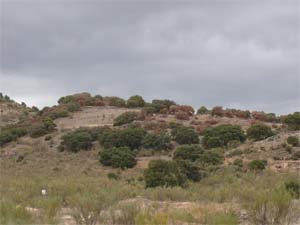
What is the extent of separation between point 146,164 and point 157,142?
21.2 ft

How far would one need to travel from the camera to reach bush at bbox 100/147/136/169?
2063 inches

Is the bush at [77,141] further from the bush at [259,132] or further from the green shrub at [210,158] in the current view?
the bush at [259,132]

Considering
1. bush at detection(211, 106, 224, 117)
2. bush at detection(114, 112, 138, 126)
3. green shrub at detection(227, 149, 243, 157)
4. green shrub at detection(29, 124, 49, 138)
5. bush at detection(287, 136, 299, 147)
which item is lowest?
green shrub at detection(227, 149, 243, 157)

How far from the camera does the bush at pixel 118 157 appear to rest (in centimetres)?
5241

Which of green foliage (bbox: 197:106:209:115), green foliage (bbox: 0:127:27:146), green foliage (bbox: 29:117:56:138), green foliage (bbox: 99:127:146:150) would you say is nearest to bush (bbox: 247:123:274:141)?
green foliage (bbox: 99:127:146:150)

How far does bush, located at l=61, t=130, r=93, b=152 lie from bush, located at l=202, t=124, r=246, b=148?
11.8 metres

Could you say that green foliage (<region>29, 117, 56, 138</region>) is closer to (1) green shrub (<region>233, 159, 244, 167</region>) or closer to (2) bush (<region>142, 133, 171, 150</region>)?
(2) bush (<region>142, 133, 171, 150</region>)

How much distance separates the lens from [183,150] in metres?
53.1

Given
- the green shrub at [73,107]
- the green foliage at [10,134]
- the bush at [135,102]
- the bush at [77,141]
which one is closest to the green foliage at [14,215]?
the bush at [77,141]

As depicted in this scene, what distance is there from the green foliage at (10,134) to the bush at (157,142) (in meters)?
18.0

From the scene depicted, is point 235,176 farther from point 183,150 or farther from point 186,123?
point 186,123

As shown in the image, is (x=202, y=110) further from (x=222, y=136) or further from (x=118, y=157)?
(x=118, y=157)

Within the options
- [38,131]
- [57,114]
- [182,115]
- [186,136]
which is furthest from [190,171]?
[57,114]

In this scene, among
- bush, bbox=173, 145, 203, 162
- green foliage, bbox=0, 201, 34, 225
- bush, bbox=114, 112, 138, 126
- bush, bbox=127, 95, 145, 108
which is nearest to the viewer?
green foliage, bbox=0, 201, 34, 225
